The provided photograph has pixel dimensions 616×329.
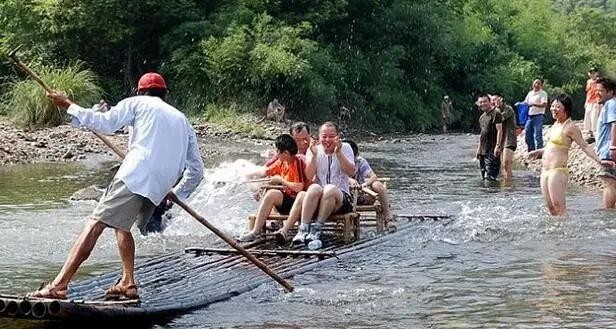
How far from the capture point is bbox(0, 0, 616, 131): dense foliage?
34.2 m

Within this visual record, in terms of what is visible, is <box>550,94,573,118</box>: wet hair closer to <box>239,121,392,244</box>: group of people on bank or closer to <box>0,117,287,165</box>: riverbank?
<box>239,121,392,244</box>: group of people on bank

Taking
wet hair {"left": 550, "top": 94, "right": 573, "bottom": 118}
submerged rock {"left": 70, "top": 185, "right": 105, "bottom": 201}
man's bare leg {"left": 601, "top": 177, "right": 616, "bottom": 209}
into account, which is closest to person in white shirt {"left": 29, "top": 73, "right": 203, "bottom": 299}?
wet hair {"left": 550, "top": 94, "right": 573, "bottom": 118}

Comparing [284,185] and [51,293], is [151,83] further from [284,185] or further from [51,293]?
[284,185]

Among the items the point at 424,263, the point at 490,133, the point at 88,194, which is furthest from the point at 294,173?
the point at 490,133

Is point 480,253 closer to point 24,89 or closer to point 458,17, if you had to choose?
point 24,89

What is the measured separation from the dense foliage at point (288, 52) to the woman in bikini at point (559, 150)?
831 inches

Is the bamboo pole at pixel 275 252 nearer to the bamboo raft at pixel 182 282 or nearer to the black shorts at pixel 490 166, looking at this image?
the bamboo raft at pixel 182 282

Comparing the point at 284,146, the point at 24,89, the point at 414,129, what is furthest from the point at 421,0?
the point at 284,146

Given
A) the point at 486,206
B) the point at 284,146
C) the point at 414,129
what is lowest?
the point at 414,129

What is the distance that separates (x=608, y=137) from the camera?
42.9 ft

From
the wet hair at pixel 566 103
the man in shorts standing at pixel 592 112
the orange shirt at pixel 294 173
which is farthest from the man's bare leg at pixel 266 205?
the man in shorts standing at pixel 592 112

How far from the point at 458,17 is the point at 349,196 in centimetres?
3598

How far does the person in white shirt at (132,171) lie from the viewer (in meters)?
7.40

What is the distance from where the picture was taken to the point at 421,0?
135ft
